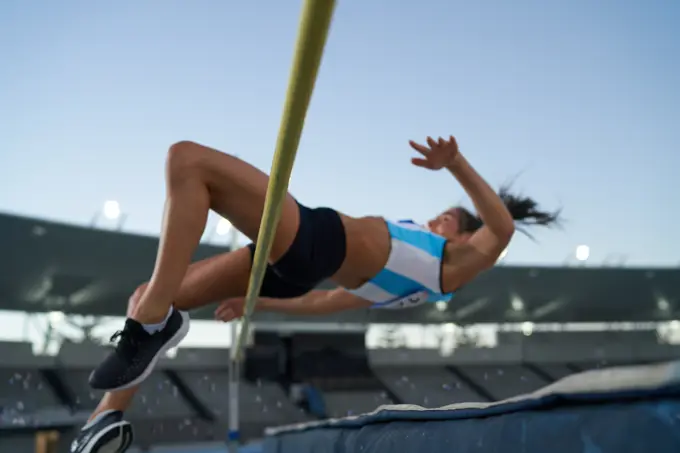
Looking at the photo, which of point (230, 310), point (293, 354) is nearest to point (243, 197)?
point (230, 310)

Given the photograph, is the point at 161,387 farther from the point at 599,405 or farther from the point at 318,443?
the point at 599,405

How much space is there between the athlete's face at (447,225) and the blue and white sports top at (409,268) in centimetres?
27

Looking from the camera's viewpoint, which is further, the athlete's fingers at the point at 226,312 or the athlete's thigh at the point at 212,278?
the athlete's fingers at the point at 226,312

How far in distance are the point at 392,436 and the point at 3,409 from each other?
458 inches

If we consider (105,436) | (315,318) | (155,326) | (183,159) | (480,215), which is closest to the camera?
(183,159)

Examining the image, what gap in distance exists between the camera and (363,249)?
2.00 meters

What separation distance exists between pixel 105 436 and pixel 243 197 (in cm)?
89

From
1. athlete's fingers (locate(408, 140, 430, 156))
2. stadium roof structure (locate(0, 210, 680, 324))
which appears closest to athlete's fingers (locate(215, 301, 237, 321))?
athlete's fingers (locate(408, 140, 430, 156))

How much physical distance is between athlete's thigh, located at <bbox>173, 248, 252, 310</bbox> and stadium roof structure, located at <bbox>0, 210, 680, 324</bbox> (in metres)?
10.4

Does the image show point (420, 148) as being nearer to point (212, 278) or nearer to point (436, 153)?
point (436, 153)

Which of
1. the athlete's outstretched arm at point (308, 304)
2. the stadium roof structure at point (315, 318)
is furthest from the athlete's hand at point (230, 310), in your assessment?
the stadium roof structure at point (315, 318)

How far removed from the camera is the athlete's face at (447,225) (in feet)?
8.48

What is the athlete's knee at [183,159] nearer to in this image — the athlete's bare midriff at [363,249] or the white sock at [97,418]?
the athlete's bare midriff at [363,249]

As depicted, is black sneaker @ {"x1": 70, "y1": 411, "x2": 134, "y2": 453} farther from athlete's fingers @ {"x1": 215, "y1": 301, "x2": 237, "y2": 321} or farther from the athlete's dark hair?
the athlete's dark hair
